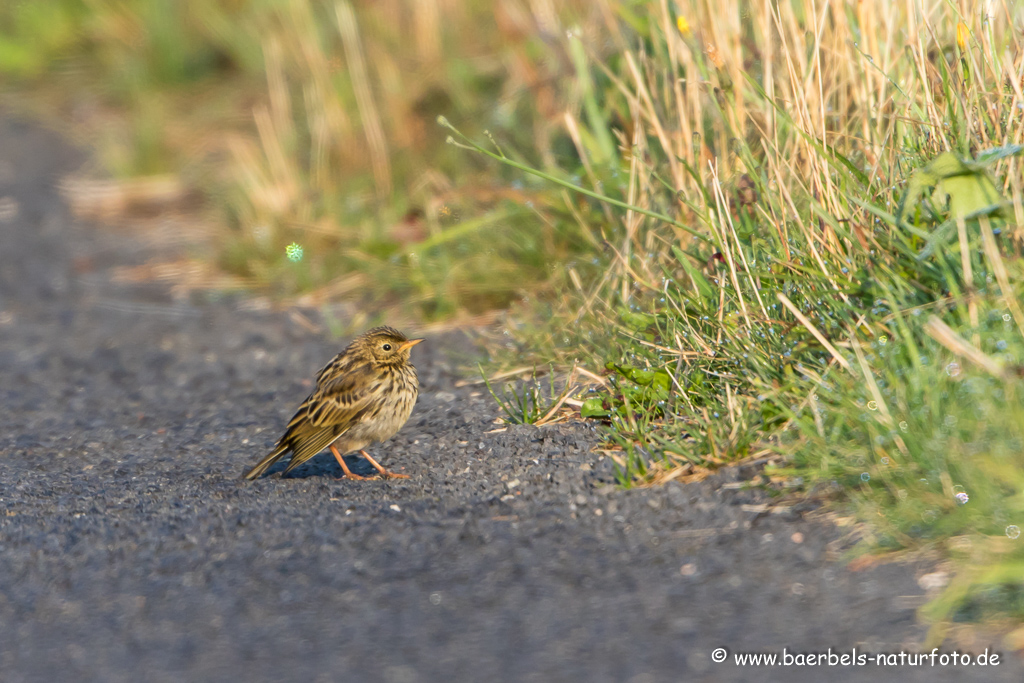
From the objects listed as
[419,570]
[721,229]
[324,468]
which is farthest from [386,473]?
[721,229]

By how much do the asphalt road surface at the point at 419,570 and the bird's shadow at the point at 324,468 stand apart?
0.07 feet

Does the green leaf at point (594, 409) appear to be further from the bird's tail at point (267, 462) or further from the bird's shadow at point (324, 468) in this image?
the bird's tail at point (267, 462)

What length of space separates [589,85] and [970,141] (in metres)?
2.30

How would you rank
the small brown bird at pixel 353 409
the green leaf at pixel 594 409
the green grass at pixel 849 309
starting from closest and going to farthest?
the green grass at pixel 849 309
the green leaf at pixel 594 409
the small brown bird at pixel 353 409

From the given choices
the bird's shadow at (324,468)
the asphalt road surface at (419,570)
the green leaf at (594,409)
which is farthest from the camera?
the bird's shadow at (324,468)

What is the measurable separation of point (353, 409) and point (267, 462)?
39cm

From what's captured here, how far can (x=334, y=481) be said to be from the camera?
4.20 meters

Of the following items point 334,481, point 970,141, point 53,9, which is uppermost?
point 53,9

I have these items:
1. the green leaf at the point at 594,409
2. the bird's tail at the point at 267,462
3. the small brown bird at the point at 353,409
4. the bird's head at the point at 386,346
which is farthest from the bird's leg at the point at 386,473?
the green leaf at the point at 594,409

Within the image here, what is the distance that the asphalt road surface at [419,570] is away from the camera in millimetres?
2787

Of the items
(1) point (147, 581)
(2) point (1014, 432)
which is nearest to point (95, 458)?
(1) point (147, 581)

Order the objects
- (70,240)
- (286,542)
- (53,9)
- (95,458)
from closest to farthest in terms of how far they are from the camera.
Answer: (286,542) → (95,458) → (70,240) → (53,9)

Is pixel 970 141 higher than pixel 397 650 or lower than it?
higher

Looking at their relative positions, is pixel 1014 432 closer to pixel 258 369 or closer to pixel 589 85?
pixel 589 85
